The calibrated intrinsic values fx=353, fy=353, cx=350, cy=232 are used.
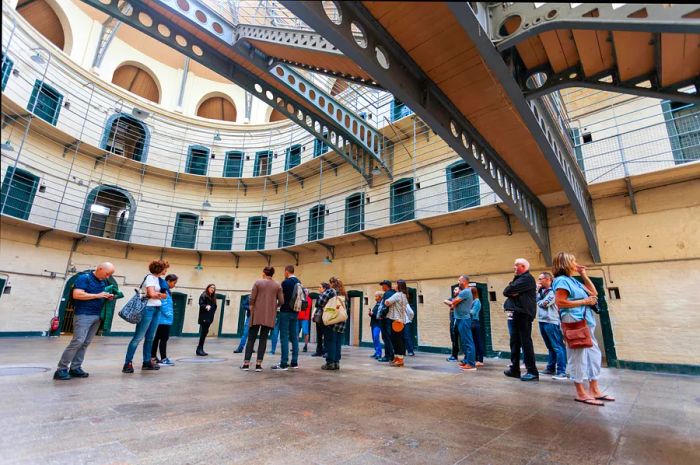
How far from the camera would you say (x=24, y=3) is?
13938 millimetres

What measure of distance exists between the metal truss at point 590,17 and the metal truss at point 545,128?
0.25 metres

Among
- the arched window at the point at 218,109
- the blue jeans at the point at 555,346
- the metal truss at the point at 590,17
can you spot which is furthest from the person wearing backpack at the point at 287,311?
the arched window at the point at 218,109

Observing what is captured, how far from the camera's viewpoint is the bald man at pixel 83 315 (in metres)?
4.82

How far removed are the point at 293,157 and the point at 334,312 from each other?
12.6 m

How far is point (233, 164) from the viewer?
18672 millimetres

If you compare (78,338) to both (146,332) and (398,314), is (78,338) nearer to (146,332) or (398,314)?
(146,332)

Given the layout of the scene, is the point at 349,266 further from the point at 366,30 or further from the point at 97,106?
the point at 97,106

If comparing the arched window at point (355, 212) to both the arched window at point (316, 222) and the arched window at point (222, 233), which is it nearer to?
the arched window at point (316, 222)

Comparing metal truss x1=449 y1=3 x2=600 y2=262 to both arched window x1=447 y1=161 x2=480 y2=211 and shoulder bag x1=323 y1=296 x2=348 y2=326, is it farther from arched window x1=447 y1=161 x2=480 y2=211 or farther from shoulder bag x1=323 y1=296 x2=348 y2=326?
shoulder bag x1=323 y1=296 x2=348 y2=326

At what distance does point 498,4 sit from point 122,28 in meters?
19.5

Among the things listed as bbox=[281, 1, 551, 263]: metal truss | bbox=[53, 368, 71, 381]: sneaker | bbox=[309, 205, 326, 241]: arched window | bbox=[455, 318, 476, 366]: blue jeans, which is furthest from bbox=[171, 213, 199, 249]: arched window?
bbox=[281, 1, 551, 263]: metal truss

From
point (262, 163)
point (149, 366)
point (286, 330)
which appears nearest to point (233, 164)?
point (262, 163)

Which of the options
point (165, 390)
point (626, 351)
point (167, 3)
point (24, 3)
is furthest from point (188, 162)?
point (626, 351)

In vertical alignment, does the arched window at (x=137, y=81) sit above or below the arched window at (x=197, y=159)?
above
